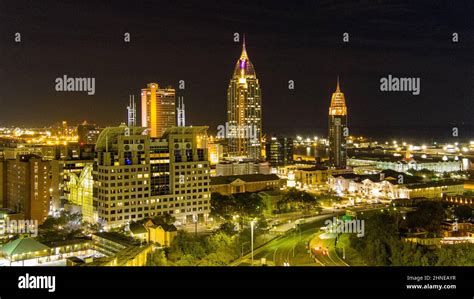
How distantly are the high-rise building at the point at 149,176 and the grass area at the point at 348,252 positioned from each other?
3.29 m

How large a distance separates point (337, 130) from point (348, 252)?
16.2 metres

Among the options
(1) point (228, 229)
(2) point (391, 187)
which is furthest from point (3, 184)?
(2) point (391, 187)

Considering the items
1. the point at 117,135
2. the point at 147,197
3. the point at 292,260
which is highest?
the point at 117,135

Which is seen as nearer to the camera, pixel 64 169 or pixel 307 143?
pixel 64 169

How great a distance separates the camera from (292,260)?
7438mm

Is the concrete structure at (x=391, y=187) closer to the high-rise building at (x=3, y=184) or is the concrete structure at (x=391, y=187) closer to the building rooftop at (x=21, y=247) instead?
the high-rise building at (x=3, y=184)

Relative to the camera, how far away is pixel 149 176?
10.2 m

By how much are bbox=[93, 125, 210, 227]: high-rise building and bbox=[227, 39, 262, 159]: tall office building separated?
1828 cm

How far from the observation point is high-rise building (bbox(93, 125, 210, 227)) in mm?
9797

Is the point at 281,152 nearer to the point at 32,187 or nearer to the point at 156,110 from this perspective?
the point at 156,110

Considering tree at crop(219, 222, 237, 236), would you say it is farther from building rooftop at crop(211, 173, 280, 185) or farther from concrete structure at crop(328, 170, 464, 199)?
concrete structure at crop(328, 170, 464, 199)
